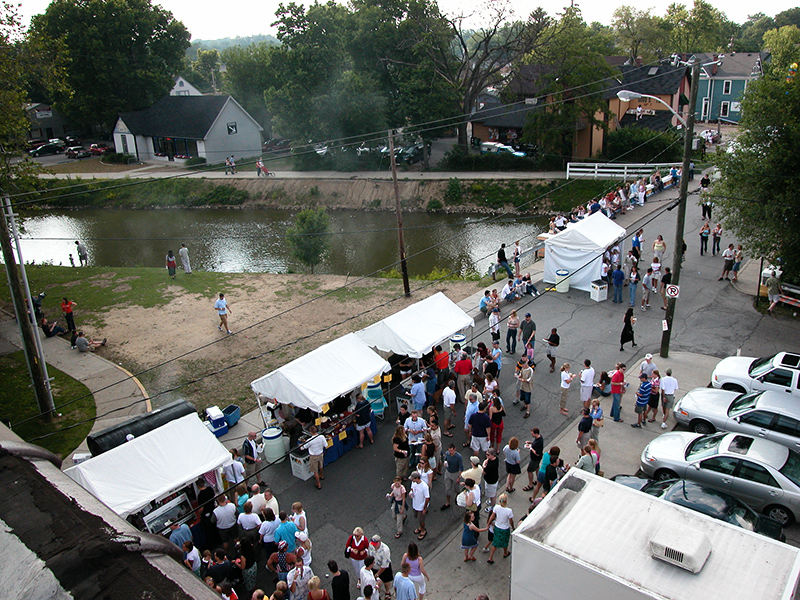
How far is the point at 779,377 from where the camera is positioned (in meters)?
14.3

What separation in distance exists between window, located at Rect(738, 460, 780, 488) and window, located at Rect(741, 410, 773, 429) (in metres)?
1.89

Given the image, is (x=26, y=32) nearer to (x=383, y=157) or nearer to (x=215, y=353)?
(x=215, y=353)

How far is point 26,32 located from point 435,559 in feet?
75.6

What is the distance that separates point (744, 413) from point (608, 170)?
30.8 metres

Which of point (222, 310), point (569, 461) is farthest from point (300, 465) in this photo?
point (222, 310)

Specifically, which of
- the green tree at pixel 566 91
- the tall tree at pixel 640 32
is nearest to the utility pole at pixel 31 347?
the green tree at pixel 566 91

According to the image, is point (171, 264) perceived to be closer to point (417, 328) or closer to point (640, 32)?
point (417, 328)

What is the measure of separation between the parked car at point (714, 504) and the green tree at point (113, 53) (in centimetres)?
6585

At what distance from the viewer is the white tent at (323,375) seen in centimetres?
1334

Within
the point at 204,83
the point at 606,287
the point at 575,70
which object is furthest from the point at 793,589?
the point at 204,83

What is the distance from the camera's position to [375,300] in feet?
79.2

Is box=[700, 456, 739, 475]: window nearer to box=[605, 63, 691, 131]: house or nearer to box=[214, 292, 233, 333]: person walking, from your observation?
box=[214, 292, 233, 333]: person walking

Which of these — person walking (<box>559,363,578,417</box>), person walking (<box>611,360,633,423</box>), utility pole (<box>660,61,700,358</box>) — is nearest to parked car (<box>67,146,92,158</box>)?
utility pole (<box>660,61,700,358</box>)

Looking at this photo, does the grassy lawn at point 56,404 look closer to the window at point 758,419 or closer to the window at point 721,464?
the window at point 721,464
